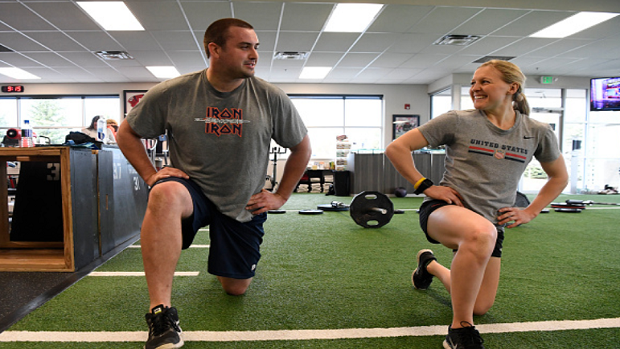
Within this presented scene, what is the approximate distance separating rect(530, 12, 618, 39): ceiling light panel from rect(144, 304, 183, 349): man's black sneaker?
269 inches

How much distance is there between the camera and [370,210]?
3922 millimetres

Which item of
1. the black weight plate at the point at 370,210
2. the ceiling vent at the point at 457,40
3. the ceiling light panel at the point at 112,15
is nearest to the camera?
the black weight plate at the point at 370,210

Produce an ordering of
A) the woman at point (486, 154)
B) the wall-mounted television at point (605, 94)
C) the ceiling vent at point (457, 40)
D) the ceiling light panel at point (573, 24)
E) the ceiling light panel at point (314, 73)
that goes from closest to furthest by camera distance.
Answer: the woman at point (486, 154), the ceiling light panel at point (573, 24), the ceiling vent at point (457, 40), the wall-mounted television at point (605, 94), the ceiling light panel at point (314, 73)

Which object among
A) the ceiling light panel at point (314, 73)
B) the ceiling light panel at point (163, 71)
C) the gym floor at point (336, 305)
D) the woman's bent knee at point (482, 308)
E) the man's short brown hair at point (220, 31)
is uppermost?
the ceiling light panel at point (314, 73)

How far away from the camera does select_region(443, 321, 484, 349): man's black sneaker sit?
4.14 feet

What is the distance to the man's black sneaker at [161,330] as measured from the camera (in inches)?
48.7

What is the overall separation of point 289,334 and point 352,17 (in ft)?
17.2

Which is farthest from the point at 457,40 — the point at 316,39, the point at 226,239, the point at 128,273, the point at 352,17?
the point at 128,273

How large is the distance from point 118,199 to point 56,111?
30.0ft

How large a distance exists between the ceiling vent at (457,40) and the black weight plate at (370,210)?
4085 mm

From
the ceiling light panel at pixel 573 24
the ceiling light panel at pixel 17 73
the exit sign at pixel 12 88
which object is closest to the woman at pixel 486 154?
the ceiling light panel at pixel 573 24

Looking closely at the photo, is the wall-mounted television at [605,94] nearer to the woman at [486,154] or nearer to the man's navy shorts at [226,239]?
the woman at [486,154]

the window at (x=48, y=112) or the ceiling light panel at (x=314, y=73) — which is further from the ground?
the ceiling light panel at (x=314, y=73)

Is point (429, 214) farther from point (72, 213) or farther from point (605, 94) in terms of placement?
point (605, 94)
